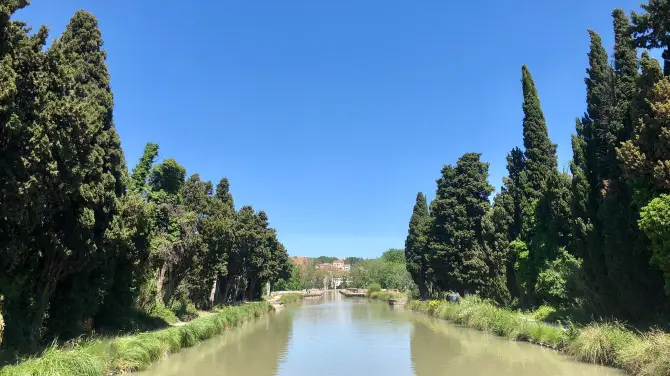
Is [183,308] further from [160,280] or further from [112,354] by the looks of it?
[112,354]

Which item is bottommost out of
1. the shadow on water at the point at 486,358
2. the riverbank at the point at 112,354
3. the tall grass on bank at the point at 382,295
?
the shadow on water at the point at 486,358

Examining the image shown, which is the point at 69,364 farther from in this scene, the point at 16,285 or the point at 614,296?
the point at 614,296

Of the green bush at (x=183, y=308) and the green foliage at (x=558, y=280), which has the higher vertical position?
the green foliage at (x=558, y=280)

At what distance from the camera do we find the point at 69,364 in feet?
34.6

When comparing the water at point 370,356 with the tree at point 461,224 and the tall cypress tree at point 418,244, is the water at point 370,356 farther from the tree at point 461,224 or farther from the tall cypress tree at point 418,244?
the tall cypress tree at point 418,244

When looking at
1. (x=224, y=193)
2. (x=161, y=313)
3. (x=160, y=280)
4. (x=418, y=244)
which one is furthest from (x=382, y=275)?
(x=161, y=313)

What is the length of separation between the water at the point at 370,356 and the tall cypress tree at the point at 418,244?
20.7 m

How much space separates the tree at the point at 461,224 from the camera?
3456cm

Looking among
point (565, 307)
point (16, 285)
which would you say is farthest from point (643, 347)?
point (16, 285)

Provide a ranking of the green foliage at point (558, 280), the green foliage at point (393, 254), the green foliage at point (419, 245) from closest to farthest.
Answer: the green foliage at point (558, 280)
the green foliage at point (419, 245)
the green foliage at point (393, 254)

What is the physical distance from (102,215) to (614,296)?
57.6 ft

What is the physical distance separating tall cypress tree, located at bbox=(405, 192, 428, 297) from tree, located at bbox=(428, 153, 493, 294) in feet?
19.4

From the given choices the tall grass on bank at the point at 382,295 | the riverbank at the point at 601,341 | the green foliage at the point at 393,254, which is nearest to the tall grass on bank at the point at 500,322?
the riverbank at the point at 601,341

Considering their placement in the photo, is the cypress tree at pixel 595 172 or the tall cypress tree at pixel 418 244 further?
the tall cypress tree at pixel 418 244
